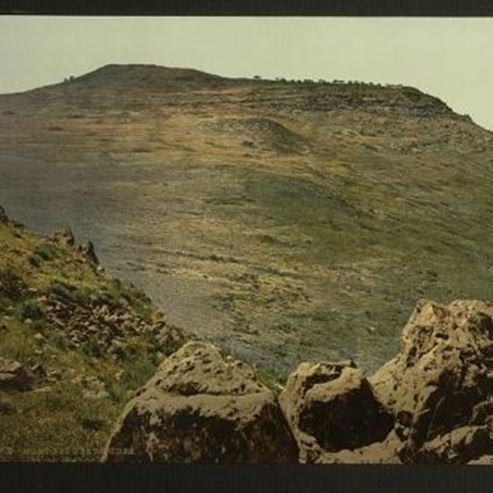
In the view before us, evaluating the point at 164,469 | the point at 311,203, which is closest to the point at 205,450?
the point at 164,469

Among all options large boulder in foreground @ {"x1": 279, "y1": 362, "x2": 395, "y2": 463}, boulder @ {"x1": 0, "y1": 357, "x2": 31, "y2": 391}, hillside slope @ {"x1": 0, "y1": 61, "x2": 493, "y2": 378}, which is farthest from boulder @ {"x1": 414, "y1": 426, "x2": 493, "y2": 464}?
boulder @ {"x1": 0, "y1": 357, "x2": 31, "y2": 391}

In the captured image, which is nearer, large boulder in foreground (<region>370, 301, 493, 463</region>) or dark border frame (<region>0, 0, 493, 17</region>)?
large boulder in foreground (<region>370, 301, 493, 463</region>)

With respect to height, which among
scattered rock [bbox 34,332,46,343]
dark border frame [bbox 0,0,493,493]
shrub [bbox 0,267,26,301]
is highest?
shrub [bbox 0,267,26,301]

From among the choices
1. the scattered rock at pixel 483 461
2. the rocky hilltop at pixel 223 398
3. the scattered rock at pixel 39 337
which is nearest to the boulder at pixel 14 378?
the rocky hilltop at pixel 223 398

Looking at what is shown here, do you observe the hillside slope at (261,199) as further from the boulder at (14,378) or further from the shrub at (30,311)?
the boulder at (14,378)

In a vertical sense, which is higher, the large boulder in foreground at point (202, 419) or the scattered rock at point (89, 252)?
the scattered rock at point (89, 252)

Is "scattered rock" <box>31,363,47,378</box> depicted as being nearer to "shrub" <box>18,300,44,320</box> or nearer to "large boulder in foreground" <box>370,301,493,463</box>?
"shrub" <box>18,300,44,320</box>

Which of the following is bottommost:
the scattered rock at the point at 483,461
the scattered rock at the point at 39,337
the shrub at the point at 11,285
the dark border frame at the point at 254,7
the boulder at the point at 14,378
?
the scattered rock at the point at 483,461

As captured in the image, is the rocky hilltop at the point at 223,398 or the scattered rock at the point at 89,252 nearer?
the rocky hilltop at the point at 223,398
